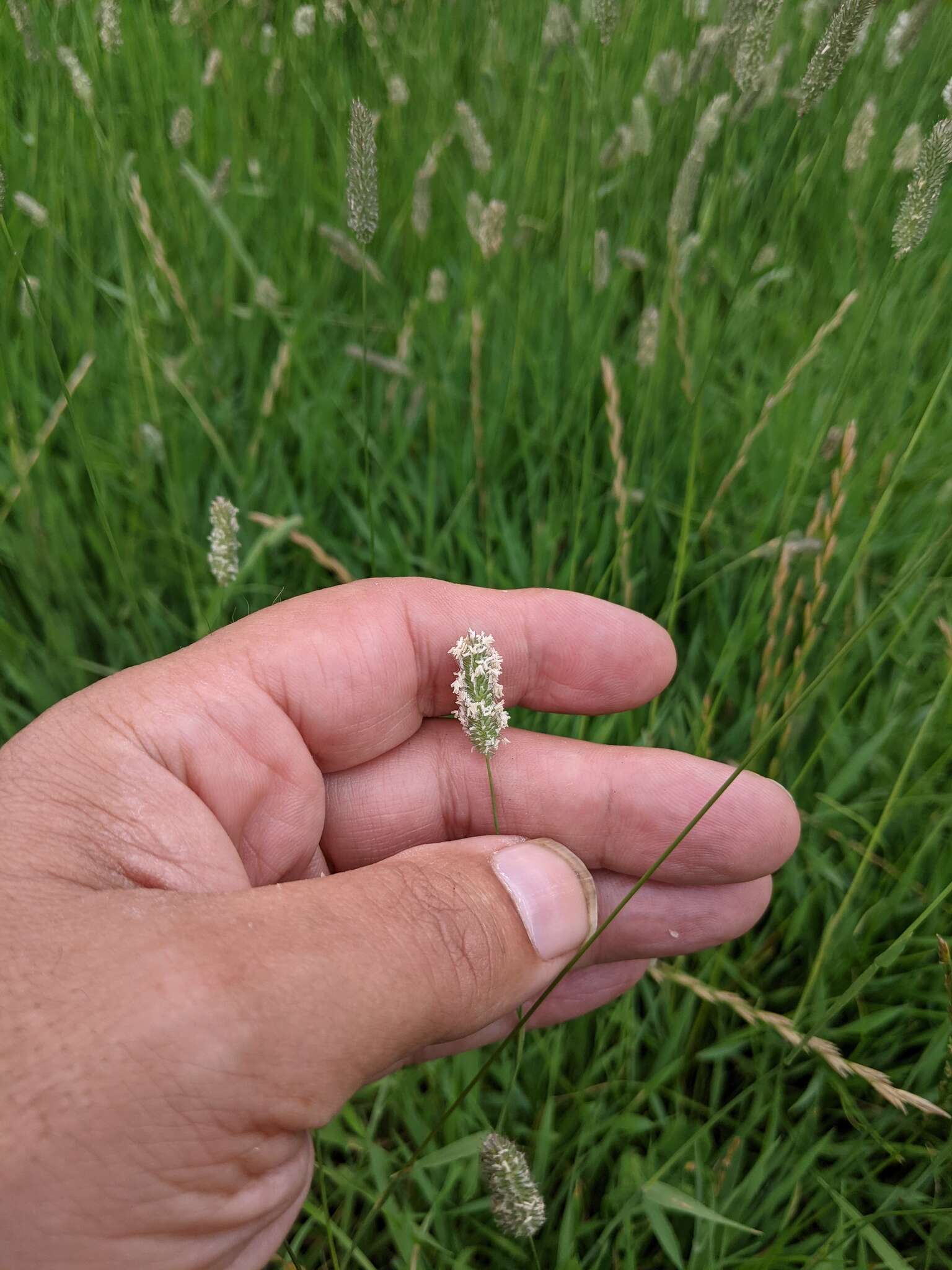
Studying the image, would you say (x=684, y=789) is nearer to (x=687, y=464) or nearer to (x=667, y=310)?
(x=687, y=464)

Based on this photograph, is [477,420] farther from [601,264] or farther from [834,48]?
[834,48]

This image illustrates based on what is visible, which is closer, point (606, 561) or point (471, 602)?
point (471, 602)

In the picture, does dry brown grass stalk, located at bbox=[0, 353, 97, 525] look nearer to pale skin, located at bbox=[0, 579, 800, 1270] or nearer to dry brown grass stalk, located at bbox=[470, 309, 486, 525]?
pale skin, located at bbox=[0, 579, 800, 1270]

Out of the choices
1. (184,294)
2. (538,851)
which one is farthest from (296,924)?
(184,294)

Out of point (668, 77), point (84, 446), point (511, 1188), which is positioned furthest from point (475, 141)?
point (511, 1188)

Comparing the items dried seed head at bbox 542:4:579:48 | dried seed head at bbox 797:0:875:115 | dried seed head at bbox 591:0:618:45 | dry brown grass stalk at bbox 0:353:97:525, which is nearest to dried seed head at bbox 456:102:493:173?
dried seed head at bbox 542:4:579:48

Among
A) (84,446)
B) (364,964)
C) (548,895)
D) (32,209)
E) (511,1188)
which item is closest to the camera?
(364,964)

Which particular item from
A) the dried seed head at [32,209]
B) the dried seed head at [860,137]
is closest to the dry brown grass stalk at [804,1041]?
the dried seed head at [860,137]
